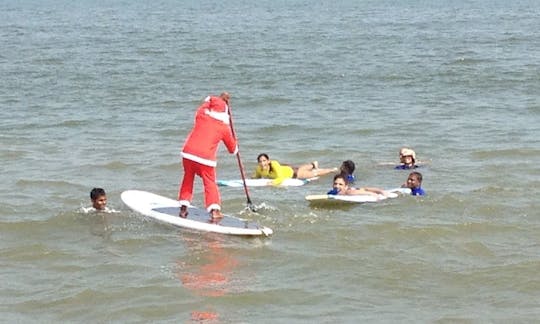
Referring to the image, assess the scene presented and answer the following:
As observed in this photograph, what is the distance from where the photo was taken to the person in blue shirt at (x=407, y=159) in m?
17.9

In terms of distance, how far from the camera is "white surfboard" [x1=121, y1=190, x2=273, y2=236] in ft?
Answer: 43.5

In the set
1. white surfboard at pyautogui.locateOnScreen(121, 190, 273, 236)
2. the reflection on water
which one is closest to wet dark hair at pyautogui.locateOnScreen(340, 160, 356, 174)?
white surfboard at pyautogui.locateOnScreen(121, 190, 273, 236)

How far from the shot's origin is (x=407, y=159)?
17.9 m

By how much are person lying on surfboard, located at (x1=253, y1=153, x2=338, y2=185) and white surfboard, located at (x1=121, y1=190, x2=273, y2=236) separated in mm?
2517

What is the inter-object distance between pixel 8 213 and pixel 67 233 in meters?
1.50

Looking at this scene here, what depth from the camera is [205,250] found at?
12781mm

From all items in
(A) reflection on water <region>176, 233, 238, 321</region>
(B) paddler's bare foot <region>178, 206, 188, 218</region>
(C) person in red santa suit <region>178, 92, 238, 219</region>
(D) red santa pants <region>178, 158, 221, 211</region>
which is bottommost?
(A) reflection on water <region>176, 233, 238, 321</region>

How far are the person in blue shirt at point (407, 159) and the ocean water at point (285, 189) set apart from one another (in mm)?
194

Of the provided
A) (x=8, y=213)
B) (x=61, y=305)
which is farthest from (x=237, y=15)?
(x=61, y=305)

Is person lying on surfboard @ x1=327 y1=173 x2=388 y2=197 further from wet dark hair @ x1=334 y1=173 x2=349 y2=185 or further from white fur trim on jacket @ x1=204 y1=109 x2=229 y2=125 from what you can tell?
white fur trim on jacket @ x1=204 y1=109 x2=229 y2=125

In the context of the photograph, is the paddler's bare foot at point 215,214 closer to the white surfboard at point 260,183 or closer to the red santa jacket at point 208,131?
the red santa jacket at point 208,131

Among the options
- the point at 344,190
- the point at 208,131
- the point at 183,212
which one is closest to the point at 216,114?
the point at 208,131

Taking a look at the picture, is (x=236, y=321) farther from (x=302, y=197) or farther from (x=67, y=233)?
(x=302, y=197)

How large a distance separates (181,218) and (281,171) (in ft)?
12.3
